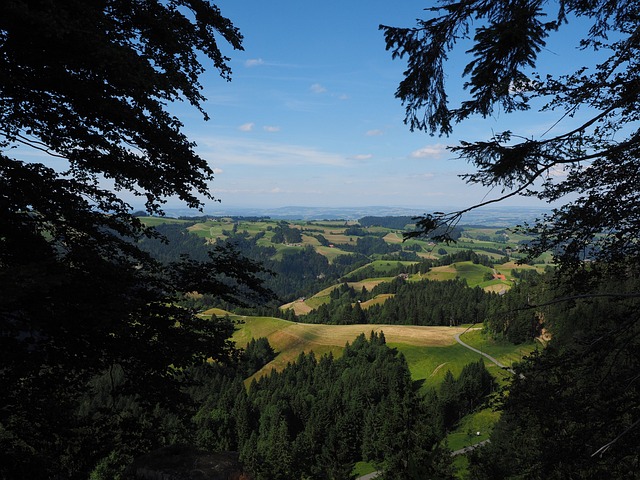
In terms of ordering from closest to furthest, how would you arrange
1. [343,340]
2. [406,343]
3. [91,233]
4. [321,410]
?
1. [91,233]
2. [321,410]
3. [406,343]
4. [343,340]

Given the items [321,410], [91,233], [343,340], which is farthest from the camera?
[343,340]

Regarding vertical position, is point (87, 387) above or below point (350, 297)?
above

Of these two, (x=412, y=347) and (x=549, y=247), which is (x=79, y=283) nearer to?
(x=549, y=247)

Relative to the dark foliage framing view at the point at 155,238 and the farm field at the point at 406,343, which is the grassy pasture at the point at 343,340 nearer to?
the farm field at the point at 406,343

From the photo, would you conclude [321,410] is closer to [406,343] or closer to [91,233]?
[406,343]

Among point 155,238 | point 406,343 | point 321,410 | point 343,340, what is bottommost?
point 343,340

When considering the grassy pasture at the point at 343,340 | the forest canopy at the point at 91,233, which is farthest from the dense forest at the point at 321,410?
the forest canopy at the point at 91,233

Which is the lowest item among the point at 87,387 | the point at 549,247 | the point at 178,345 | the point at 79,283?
the point at 87,387

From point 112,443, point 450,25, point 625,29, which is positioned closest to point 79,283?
point 112,443

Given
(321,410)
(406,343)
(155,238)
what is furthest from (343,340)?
(155,238)

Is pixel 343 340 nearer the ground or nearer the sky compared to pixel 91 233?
nearer the ground

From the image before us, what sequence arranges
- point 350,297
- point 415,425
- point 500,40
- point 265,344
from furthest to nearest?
point 350,297, point 265,344, point 415,425, point 500,40

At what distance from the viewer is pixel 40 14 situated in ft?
17.1

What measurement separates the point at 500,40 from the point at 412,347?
102 metres
